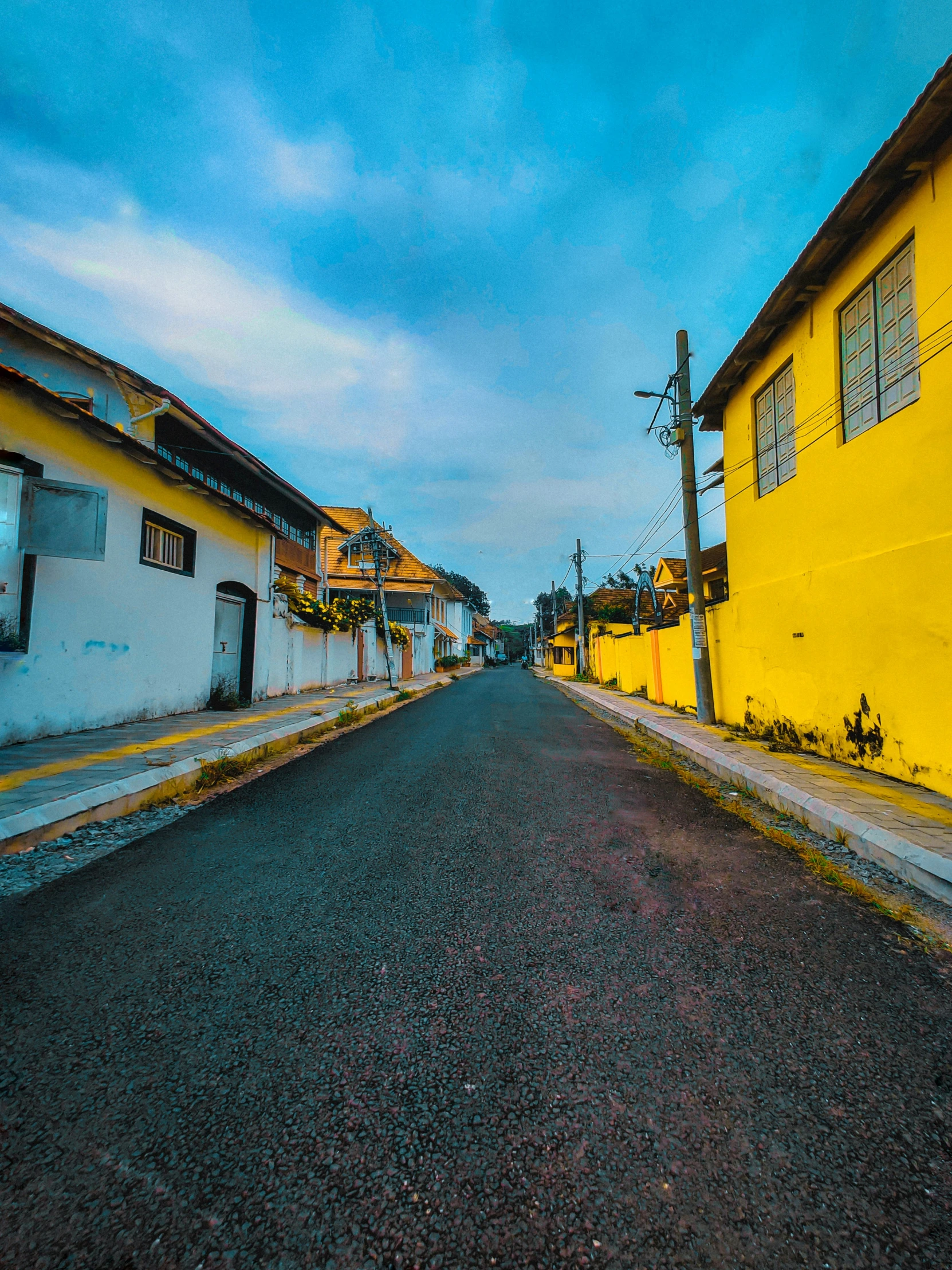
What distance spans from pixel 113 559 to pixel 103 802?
4736 mm

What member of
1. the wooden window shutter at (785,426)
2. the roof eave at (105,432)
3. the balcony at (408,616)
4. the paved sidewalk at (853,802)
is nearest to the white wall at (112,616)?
the roof eave at (105,432)

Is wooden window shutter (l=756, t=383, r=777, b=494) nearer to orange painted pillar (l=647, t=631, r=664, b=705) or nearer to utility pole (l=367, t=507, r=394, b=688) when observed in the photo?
orange painted pillar (l=647, t=631, r=664, b=705)

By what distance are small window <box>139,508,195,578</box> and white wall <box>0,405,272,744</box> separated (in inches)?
4.4

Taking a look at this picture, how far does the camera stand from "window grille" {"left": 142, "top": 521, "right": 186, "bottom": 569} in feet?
28.6

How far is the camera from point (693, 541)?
987 cm

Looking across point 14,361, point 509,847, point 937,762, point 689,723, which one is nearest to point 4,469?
point 14,361

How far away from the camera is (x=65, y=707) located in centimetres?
696

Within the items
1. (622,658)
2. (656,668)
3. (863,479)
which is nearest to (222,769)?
(863,479)

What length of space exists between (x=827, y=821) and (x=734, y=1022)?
2962 millimetres

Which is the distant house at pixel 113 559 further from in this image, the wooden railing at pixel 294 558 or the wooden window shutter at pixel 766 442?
the wooden window shutter at pixel 766 442

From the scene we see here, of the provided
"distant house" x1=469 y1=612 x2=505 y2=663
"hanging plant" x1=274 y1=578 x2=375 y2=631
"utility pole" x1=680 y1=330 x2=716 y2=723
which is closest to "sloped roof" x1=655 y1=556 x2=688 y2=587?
"utility pole" x1=680 y1=330 x2=716 y2=723

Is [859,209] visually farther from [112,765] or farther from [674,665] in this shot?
[112,765]

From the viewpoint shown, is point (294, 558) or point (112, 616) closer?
point (112, 616)

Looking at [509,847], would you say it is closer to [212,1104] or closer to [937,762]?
[212,1104]
